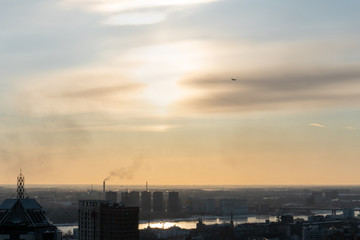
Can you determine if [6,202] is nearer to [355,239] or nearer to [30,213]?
[30,213]

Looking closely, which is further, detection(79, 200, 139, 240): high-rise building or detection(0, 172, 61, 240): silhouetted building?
detection(79, 200, 139, 240): high-rise building

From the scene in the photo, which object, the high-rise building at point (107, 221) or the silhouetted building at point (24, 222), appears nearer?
the silhouetted building at point (24, 222)

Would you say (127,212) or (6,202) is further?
(127,212)

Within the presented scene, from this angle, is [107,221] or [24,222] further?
[107,221]

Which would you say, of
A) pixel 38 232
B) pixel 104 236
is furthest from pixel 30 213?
pixel 104 236
